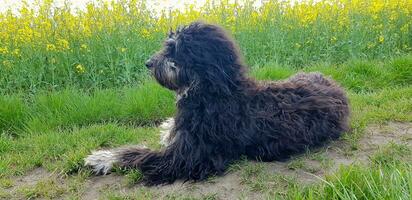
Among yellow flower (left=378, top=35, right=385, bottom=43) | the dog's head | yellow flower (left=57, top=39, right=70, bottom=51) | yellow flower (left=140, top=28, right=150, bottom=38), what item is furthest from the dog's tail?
yellow flower (left=378, top=35, right=385, bottom=43)

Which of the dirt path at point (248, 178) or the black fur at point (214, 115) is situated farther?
the black fur at point (214, 115)

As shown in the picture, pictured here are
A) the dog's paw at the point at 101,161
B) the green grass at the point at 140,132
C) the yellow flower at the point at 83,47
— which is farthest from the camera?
the yellow flower at the point at 83,47

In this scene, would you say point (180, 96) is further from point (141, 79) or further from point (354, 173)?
point (141, 79)

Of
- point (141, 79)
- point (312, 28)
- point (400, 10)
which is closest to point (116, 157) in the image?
point (141, 79)

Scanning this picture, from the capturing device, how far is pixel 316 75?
564cm

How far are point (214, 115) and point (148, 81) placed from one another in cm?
289

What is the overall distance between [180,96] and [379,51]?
20.2 feet

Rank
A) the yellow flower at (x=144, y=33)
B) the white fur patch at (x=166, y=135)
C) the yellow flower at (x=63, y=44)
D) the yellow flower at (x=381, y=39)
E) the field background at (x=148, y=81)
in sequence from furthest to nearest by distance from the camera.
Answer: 1. the yellow flower at (x=381, y=39)
2. the yellow flower at (x=144, y=33)
3. the yellow flower at (x=63, y=44)
4. the white fur patch at (x=166, y=135)
5. the field background at (x=148, y=81)

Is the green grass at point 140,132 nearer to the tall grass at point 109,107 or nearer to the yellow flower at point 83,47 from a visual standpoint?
the tall grass at point 109,107

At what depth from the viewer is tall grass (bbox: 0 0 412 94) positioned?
25.0 ft

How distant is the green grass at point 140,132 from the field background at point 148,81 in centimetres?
1

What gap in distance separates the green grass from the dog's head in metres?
0.87

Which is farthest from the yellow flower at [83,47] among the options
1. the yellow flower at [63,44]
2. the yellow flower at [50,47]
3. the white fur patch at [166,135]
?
the white fur patch at [166,135]

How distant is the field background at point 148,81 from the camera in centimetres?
436
